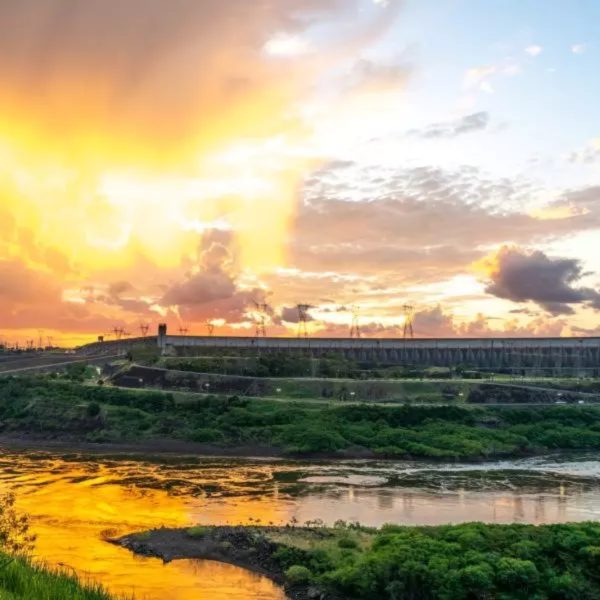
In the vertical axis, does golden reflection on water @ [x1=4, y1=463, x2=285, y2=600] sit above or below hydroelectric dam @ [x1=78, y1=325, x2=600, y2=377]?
below

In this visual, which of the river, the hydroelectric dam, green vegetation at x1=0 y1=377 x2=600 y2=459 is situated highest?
the hydroelectric dam

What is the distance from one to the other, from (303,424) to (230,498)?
30051mm

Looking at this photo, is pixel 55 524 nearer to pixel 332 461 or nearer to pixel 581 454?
pixel 332 461

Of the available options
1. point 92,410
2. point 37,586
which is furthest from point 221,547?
point 92,410

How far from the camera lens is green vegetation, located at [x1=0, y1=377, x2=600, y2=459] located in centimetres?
7575

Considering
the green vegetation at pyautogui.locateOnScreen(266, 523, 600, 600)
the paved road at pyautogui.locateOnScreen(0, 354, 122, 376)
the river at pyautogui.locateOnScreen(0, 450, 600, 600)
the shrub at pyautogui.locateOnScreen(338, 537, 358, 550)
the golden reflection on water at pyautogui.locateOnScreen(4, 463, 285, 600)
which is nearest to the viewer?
the green vegetation at pyautogui.locateOnScreen(266, 523, 600, 600)

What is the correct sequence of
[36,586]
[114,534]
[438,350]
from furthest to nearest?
[438,350]
[114,534]
[36,586]

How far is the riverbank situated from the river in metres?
1.48

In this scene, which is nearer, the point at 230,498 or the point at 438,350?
the point at 230,498

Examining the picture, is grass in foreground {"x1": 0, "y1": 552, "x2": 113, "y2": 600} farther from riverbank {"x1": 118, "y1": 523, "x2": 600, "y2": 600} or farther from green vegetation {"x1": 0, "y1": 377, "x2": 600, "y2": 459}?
green vegetation {"x1": 0, "y1": 377, "x2": 600, "y2": 459}

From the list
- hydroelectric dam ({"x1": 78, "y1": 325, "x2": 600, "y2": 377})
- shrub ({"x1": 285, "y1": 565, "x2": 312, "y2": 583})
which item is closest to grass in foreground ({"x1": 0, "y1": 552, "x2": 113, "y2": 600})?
shrub ({"x1": 285, "y1": 565, "x2": 312, "y2": 583})

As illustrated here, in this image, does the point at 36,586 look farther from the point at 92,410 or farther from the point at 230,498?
the point at 92,410

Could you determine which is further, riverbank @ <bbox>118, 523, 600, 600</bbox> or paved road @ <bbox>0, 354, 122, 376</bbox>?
paved road @ <bbox>0, 354, 122, 376</bbox>

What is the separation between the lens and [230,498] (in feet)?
165
